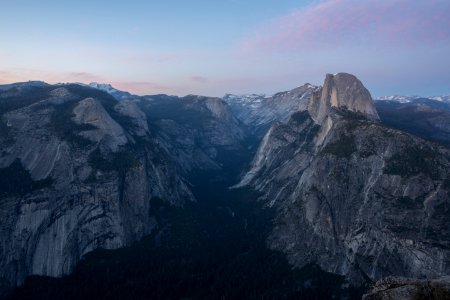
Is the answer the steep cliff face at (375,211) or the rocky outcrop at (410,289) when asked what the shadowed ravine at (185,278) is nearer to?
the steep cliff face at (375,211)

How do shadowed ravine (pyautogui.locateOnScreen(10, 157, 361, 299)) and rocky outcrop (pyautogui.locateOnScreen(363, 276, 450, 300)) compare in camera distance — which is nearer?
rocky outcrop (pyautogui.locateOnScreen(363, 276, 450, 300))

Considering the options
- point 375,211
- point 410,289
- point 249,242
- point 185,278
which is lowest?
point 249,242

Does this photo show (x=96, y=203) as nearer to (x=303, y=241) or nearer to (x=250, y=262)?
(x=250, y=262)

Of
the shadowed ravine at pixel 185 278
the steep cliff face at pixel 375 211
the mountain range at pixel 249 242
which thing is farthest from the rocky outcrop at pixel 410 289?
the shadowed ravine at pixel 185 278

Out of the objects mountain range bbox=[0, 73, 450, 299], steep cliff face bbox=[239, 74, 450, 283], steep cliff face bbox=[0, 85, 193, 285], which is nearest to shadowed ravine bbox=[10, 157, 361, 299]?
mountain range bbox=[0, 73, 450, 299]

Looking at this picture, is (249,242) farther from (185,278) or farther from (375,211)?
(375,211)

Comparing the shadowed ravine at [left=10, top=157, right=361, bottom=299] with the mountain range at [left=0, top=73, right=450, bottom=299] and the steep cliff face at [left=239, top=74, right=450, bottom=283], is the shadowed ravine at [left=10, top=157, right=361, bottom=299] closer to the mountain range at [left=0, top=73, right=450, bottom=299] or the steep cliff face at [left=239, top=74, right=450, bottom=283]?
the mountain range at [left=0, top=73, right=450, bottom=299]

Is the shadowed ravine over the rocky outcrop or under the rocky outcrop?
under

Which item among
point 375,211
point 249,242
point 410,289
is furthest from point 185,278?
point 410,289
